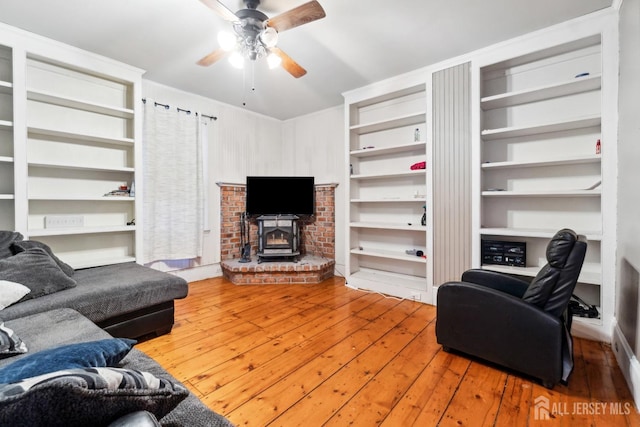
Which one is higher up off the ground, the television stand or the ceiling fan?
the ceiling fan

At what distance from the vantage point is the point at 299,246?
4.76m

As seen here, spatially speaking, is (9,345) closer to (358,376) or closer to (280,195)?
(358,376)

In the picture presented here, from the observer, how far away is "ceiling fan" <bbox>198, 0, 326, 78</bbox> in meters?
1.91

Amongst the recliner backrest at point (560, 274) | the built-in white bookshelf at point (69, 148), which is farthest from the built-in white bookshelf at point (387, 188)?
the built-in white bookshelf at point (69, 148)

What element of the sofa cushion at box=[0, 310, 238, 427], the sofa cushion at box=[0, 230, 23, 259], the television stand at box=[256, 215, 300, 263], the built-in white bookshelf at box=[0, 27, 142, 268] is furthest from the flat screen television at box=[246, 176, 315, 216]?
the sofa cushion at box=[0, 310, 238, 427]

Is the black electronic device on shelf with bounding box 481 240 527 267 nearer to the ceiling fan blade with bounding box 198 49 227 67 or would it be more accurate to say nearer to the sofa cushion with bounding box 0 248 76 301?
the ceiling fan blade with bounding box 198 49 227 67

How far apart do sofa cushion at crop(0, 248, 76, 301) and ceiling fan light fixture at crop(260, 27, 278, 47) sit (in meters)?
2.29

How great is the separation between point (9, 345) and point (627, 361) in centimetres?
333

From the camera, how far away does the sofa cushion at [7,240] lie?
7.12 feet

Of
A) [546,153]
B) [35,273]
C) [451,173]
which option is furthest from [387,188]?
[35,273]

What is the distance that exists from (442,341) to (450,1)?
256cm

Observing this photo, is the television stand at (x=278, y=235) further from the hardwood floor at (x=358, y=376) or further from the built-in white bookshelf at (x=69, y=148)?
the built-in white bookshelf at (x=69, y=148)

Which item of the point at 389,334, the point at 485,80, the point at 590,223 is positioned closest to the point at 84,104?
the point at 389,334

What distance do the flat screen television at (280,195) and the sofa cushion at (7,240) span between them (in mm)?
2552
